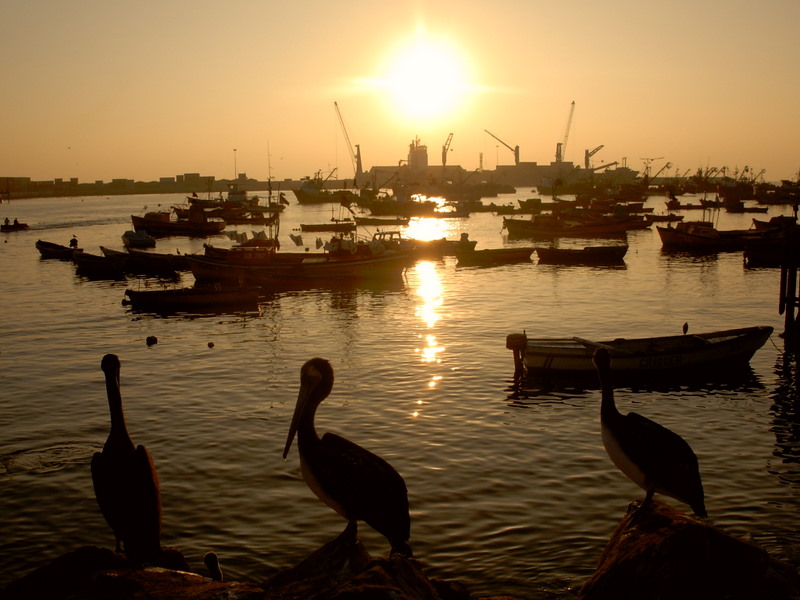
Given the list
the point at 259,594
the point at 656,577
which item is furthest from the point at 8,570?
the point at 656,577

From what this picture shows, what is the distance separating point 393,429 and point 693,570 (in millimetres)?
13610

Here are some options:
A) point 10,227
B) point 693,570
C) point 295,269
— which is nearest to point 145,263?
point 295,269

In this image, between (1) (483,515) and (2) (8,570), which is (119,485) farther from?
(1) (483,515)

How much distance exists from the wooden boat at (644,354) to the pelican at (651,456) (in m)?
14.9

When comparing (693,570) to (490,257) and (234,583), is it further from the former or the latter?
(490,257)

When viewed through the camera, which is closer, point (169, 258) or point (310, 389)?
point (310, 389)

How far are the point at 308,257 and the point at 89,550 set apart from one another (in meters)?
47.2

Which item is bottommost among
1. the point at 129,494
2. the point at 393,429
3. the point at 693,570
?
the point at 393,429

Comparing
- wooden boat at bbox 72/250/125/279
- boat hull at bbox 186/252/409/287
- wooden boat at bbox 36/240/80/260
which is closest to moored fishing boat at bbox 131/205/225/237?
wooden boat at bbox 36/240/80/260

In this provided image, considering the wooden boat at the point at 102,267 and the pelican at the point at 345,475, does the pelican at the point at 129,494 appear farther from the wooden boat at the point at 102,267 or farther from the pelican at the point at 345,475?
the wooden boat at the point at 102,267

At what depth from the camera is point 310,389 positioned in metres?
8.73

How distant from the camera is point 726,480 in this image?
1650 centimetres

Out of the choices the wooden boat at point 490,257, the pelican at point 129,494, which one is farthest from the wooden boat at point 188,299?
the pelican at point 129,494

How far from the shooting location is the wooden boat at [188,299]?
142 feet
